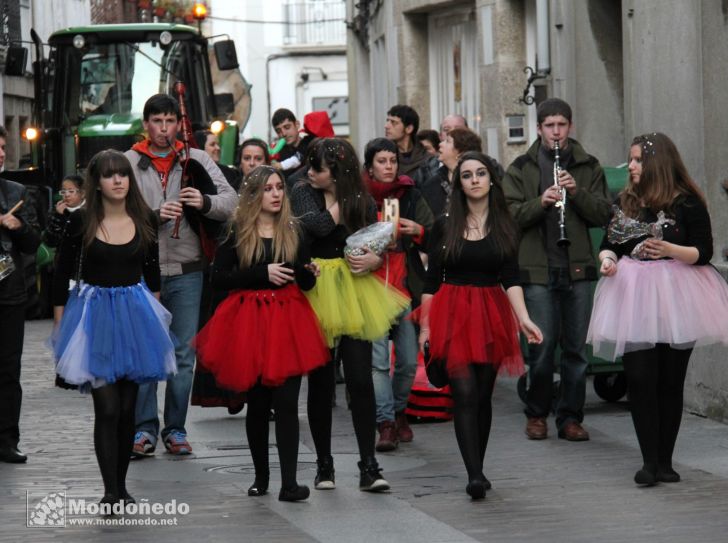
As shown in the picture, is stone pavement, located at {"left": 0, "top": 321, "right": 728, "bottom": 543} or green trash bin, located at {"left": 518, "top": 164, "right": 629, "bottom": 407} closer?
stone pavement, located at {"left": 0, "top": 321, "right": 728, "bottom": 543}

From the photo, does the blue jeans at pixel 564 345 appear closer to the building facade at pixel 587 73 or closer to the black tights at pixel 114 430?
the building facade at pixel 587 73

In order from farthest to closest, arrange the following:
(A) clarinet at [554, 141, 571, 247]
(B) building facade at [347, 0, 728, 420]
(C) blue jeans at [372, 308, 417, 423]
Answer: (B) building facade at [347, 0, 728, 420] < (C) blue jeans at [372, 308, 417, 423] < (A) clarinet at [554, 141, 571, 247]

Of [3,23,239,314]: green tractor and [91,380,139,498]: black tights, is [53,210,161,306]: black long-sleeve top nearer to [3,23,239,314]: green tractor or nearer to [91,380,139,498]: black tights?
[91,380,139,498]: black tights

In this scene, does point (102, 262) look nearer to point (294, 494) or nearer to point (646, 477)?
point (294, 494)

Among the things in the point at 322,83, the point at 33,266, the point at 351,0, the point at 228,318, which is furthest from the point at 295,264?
the point at 322,83

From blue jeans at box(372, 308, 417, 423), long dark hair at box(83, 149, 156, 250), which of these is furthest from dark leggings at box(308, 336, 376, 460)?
blue jeans at box(372, 308, 417, 423)

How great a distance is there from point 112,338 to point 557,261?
3.42 metres

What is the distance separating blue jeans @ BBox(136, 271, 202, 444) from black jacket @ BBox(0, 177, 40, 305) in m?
0.82

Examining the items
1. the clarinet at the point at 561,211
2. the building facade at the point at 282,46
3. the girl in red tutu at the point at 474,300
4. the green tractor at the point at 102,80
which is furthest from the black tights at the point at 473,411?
the building facade at the point at 282,46

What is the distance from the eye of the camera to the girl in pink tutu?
30.3 ft

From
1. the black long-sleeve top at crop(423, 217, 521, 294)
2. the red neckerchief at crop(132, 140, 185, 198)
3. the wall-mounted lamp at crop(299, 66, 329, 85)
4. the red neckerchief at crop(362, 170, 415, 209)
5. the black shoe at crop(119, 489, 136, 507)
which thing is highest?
the wall-mounted lamp at crop(299, 66, 329, 85)

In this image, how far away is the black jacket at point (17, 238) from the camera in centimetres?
1032

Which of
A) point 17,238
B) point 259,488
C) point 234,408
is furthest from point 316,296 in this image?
point 234,408

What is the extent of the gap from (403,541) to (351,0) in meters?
25.2
